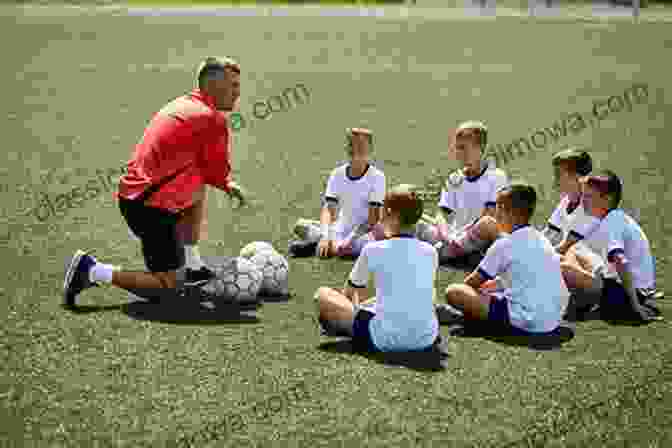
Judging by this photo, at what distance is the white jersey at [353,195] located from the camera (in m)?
8.20

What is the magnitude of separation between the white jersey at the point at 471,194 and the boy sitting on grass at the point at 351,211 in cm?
57

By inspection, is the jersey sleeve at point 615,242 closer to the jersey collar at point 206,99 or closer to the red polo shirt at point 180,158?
the red polo shirt at point 180,158

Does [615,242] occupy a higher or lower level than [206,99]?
lower

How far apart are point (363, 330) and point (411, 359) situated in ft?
1.10

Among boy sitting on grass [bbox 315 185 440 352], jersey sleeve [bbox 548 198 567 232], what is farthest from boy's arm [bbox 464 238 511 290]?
jersey sleeve [bbox 548 198 567 232]

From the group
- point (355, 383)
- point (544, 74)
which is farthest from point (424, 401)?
point (544, 74)

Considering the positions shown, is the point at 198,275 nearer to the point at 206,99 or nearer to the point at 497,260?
the point at 206,99

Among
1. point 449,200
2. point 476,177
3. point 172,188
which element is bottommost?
point 449,200

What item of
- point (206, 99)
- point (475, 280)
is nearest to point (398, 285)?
point (475, 280)

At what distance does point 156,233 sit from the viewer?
7004 millimetres

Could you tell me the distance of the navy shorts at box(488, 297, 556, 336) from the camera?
6.37m

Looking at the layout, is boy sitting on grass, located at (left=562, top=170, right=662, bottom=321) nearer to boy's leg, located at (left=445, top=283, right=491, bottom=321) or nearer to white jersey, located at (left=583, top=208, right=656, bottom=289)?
white jersey, located at (left=583, top=208, right=656, bottom=289)

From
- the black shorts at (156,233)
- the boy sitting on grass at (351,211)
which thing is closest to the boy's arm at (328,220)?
the boy sitting on grass at (351,211)

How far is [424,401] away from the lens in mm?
5398
